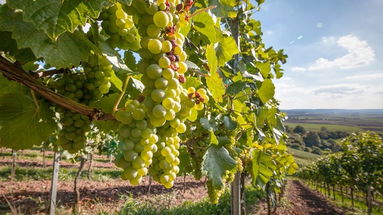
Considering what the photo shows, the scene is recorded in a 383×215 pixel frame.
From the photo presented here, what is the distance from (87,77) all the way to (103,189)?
1451 centimetres

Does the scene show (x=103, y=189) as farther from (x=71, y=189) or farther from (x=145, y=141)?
(x=145, y=141)

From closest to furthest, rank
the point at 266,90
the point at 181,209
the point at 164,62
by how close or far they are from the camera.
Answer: the point at 164,62
the point at 266,90
the point at 181,209

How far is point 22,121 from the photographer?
49.6 inches

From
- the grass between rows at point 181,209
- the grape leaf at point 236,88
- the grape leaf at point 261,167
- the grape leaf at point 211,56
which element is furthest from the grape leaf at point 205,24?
the grass between rows at point 181,209

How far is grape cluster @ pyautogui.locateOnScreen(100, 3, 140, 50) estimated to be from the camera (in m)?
1.04

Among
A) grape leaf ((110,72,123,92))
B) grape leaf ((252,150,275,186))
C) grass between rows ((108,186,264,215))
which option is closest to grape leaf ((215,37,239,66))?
grape leaf ((110,72,123,92))

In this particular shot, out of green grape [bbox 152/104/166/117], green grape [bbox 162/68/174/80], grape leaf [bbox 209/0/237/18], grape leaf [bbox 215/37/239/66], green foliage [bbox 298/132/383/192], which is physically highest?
grape leaf [bbox 209/0/237/18]

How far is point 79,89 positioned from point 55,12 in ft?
1.94

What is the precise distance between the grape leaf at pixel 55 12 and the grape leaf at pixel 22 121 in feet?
2.19

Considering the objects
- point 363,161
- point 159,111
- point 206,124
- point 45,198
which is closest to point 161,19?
point 159,111

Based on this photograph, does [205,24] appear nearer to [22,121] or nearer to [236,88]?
[236,88]

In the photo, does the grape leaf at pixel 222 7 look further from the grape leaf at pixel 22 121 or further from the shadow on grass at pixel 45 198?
the shadow on grass at pixel 45 198

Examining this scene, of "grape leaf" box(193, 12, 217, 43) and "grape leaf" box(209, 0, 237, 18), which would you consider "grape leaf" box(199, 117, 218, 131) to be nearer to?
"grape leaf" box(193, 12, 217, 43)

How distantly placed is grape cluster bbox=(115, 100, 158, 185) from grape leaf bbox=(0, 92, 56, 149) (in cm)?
62
